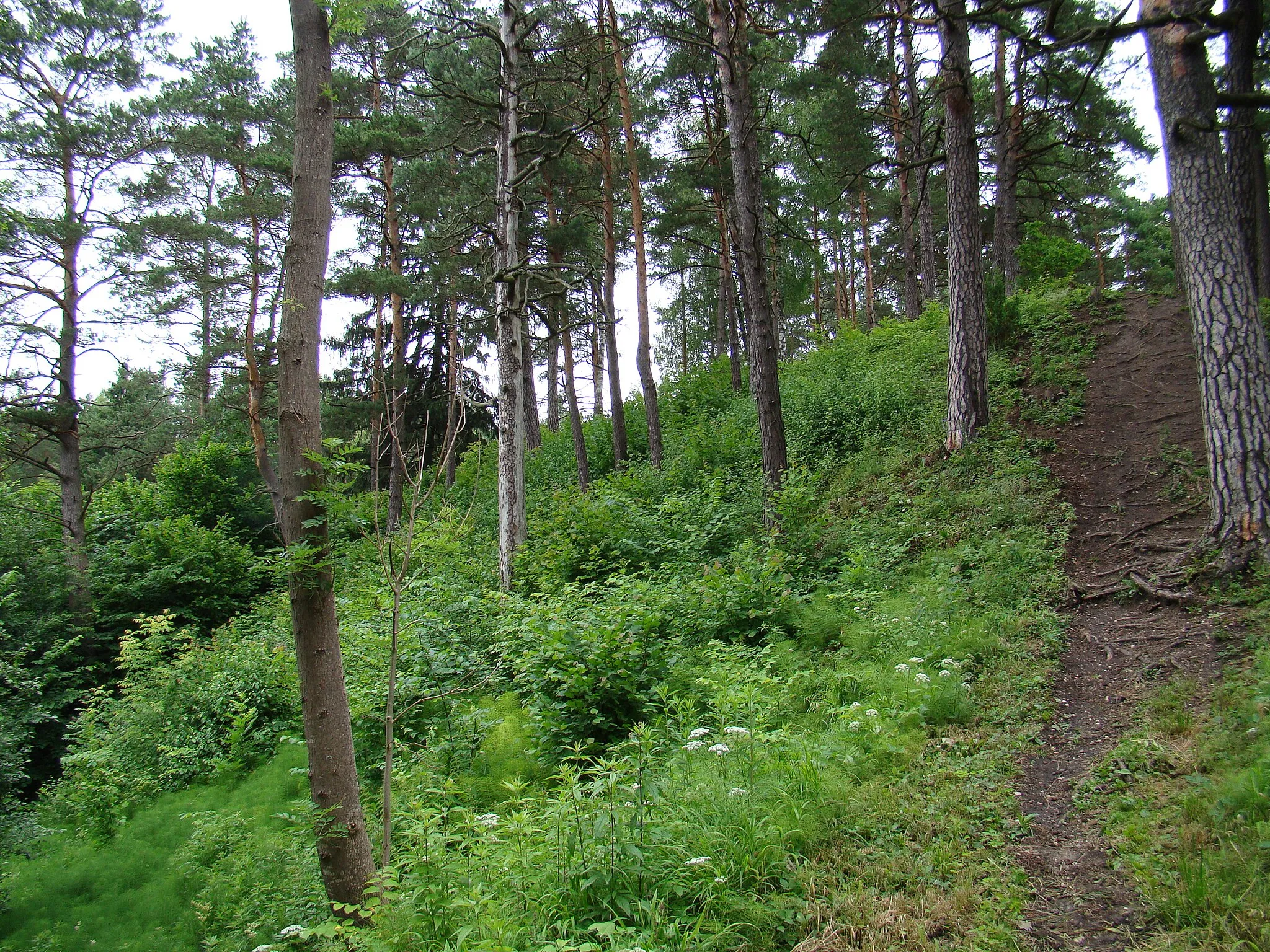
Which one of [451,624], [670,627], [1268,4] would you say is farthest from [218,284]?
[1268,4]

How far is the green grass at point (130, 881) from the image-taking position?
14.6ft

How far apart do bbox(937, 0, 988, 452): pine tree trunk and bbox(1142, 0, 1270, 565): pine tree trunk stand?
10.7ft

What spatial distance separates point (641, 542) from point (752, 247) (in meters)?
4.57

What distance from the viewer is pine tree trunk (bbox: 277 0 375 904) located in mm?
3375

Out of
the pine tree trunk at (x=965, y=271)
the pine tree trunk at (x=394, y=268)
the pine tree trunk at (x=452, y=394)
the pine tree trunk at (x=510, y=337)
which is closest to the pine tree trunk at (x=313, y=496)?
the pine tree trunk at (x=452, y=394)

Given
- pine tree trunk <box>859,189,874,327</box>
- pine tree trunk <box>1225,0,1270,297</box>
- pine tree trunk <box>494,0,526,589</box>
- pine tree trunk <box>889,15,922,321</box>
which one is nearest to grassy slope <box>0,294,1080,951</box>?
pine tree trunk <box>494,0,526,589</box>

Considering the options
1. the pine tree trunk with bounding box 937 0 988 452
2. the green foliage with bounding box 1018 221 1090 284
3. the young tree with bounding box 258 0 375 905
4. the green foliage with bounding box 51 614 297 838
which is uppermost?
the green foliage with bounding box 1018 221 1090 284

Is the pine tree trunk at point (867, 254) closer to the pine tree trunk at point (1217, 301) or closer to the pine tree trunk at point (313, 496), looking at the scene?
the pine tree trunk at point (1217, 301)

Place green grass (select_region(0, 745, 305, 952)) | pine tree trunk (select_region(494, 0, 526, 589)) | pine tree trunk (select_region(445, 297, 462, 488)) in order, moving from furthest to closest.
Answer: pine tree trunk (select_region(494, 0, 526, 589)) < green grass (select_region(0, 745, 305, 952)) < pine tree trunk (select_region(445, 297, 462, 488))

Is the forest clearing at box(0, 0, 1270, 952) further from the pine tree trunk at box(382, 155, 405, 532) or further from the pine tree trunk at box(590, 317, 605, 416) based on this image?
the pine tree trunk at box(590, 317, 605, 416)

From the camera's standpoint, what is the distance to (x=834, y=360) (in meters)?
14.8

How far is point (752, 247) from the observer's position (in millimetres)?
9266

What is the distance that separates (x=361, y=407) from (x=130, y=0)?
909 centimetres

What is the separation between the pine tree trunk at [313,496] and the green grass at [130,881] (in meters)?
1.87
